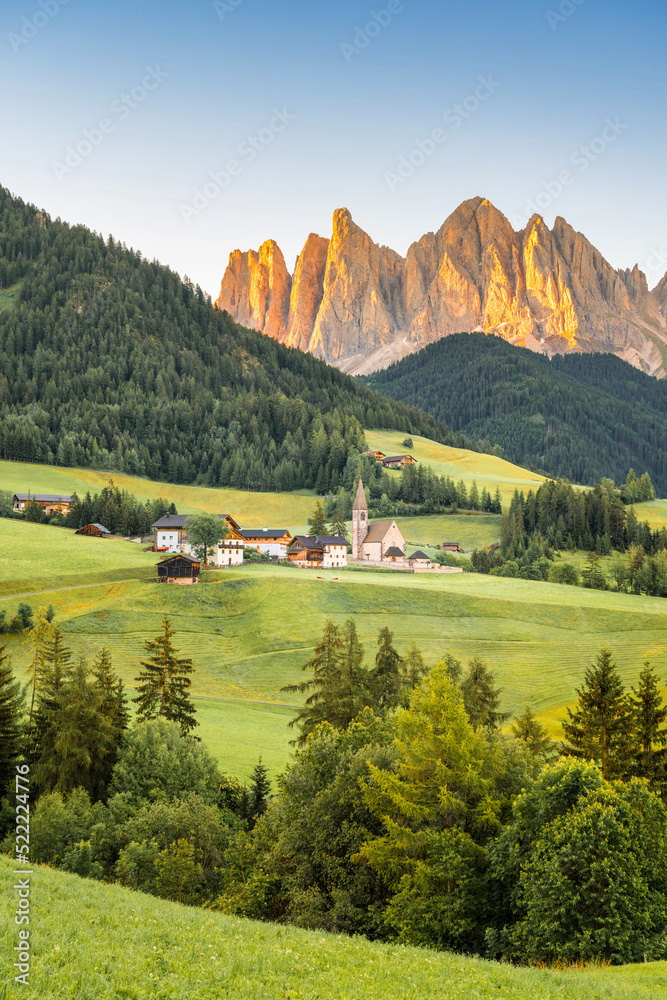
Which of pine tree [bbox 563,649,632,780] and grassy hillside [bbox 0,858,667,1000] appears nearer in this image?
grassy hillside [bbox 0,858,667,1000]

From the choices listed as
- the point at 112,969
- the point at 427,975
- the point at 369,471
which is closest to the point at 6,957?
the point at 112,969

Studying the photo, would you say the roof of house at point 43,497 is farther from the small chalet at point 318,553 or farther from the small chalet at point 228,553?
the small chalet at point 318,553

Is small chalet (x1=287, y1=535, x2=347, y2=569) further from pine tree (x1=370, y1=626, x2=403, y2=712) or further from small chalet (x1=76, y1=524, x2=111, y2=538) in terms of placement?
pine tree (x1=370, y1=626, x2=403, y2=712)

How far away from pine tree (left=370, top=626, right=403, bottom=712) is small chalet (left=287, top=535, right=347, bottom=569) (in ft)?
228

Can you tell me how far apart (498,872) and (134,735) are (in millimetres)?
22454

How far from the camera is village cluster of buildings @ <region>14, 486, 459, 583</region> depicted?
111m

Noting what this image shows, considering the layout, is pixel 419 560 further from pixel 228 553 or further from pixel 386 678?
pixel 386 678

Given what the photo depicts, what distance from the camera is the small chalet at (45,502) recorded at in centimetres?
13338

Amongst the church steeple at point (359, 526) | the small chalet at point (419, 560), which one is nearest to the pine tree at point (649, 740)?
the small chalet at point (419, 560)

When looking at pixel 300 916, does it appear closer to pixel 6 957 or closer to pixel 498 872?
pixel 498 872

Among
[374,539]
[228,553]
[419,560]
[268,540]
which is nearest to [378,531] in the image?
[374,539]

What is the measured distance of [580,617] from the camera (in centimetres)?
8269

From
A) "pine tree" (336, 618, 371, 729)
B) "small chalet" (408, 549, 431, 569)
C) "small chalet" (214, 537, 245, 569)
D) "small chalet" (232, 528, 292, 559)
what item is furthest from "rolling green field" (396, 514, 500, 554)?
"pine tree" (336, 618, 371, 729)

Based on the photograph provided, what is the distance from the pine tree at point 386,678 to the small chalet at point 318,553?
69443 millimetres
